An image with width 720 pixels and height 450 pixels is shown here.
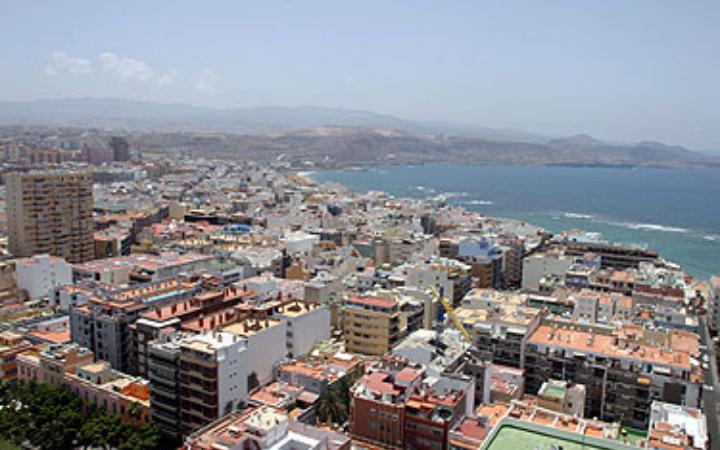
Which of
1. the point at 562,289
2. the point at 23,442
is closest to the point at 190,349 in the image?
the point at 23,442

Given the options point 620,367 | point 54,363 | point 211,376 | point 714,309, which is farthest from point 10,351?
point 714,309

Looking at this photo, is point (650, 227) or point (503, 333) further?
point (650, 227)

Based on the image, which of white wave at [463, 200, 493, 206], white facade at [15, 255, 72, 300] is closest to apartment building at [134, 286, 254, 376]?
white facade at [15, 255, 72, 300]

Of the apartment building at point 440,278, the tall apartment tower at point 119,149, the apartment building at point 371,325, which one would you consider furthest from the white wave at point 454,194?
the apartment building at point 371,325

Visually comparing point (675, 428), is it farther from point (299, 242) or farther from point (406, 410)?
point (299, 242)

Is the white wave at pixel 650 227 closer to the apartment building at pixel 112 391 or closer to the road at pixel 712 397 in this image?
the road at pixel 712 397

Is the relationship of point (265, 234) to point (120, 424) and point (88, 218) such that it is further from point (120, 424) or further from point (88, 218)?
point (120, 424)
